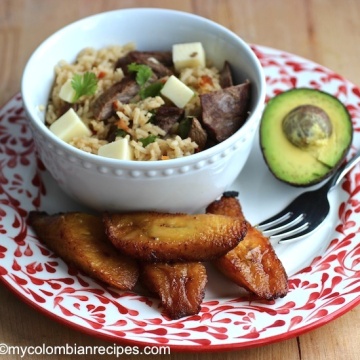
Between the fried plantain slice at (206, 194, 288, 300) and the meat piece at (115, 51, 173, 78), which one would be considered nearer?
the fried plantain slice at (206, 194, 288, 300)

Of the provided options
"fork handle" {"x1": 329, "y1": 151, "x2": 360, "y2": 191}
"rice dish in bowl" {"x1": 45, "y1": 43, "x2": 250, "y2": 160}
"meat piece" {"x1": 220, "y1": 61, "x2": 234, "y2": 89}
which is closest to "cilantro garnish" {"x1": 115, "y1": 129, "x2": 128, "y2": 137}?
"rice dish in bowl" {"x1": 45, "y1": 43, "x2": 250, "y2": 160}

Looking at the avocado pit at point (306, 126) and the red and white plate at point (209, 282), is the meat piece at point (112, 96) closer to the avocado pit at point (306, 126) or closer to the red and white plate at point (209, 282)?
the red and white plate at point (209, 282)

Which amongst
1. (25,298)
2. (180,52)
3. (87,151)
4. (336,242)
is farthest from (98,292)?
(180,52)

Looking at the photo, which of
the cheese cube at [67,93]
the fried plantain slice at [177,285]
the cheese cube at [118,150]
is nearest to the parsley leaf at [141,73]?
the cheese cube at [67,93]

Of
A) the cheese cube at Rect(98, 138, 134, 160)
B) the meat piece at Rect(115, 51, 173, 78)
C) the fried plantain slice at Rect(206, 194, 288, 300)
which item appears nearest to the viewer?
the fried plantain slice at Rect(206, 194, 288, 300)

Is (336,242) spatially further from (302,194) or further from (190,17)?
(190,17)

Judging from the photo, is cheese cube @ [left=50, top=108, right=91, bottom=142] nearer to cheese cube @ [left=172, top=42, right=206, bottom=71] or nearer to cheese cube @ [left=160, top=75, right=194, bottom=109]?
cheese cube @ [left=160, top=75, right=194, bottom=109]

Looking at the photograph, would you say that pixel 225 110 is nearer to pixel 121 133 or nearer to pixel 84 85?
pixel 121 133
